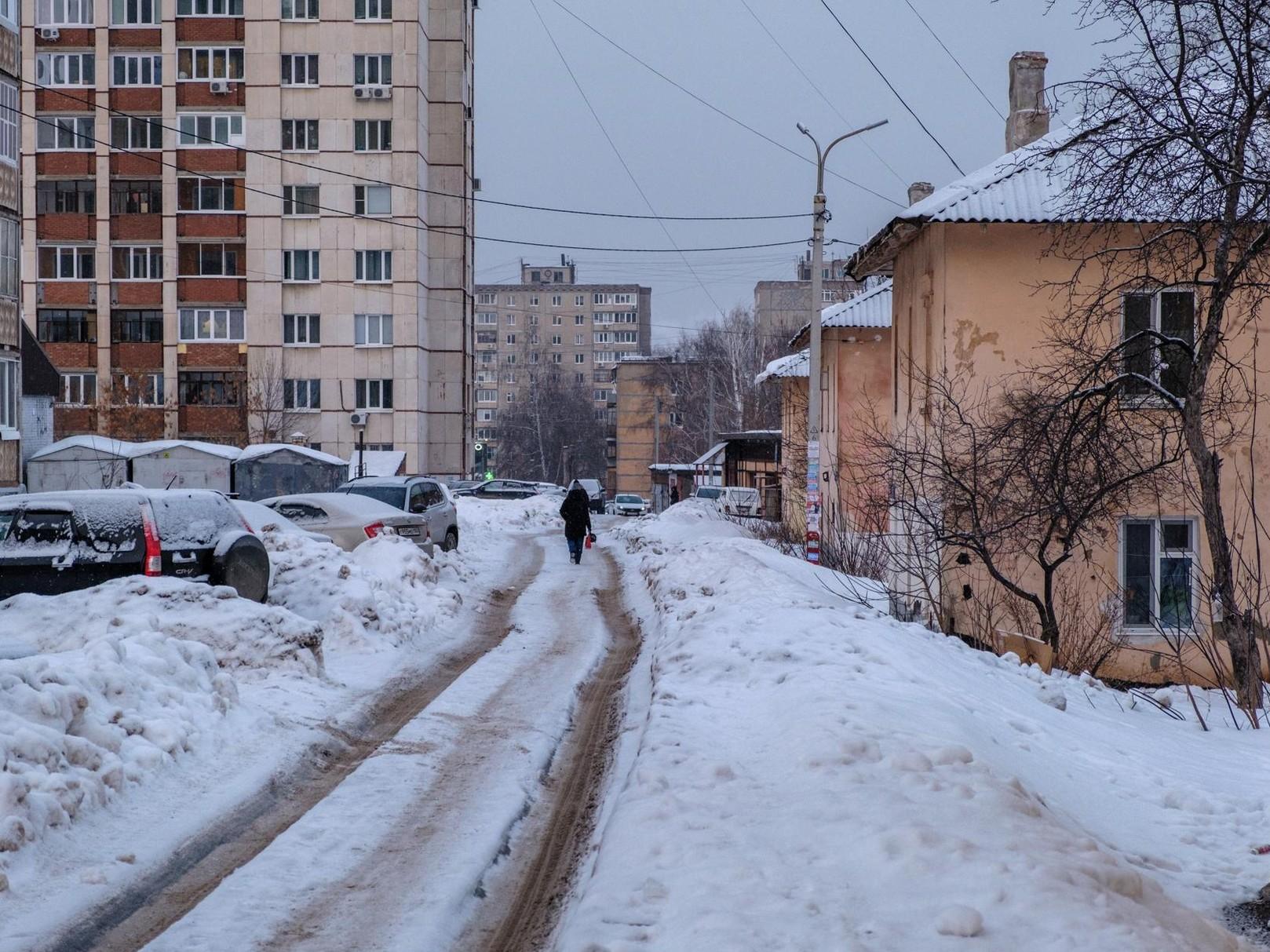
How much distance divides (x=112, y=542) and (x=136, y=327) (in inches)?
1930

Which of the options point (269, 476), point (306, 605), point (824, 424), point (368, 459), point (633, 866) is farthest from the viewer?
point (368, 459)

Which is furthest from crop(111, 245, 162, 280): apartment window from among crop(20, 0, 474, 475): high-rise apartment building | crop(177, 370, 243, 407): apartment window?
crop(177, 370, 243, 407): apartment window

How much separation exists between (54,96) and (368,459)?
21674 millimetres

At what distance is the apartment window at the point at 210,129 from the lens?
55.3m

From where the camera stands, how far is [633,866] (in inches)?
208

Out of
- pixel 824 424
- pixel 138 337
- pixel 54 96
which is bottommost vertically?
pixel 824 424

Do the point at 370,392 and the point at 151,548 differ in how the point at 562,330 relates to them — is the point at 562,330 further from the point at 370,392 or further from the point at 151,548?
the point at 151,548

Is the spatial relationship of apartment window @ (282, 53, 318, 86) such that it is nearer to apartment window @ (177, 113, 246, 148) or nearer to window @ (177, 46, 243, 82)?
window @ (177, 46, 243, 82)

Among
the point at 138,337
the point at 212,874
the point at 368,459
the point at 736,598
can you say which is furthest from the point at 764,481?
the point at 212,874

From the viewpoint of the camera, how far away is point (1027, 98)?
23047 mm

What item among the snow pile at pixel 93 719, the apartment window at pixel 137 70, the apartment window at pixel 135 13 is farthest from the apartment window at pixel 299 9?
the snow pile at pixel 93 719

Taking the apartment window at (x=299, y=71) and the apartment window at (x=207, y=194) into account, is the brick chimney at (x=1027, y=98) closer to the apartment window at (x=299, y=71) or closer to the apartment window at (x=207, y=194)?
the apartment window at (x=299, y=71)

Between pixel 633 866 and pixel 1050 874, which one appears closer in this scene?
pixel 1050 874

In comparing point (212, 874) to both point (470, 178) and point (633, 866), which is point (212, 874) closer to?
point (633, 866)
